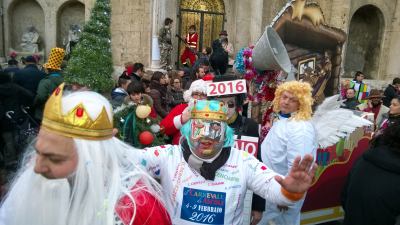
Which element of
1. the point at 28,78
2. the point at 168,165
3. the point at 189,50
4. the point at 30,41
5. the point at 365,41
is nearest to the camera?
the point at 168,165

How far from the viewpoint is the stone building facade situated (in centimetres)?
1324

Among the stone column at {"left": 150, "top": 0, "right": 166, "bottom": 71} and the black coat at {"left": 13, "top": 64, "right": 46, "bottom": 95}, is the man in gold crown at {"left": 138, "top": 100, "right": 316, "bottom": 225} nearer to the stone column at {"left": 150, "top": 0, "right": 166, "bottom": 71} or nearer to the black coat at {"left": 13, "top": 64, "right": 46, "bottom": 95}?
the black coat at {"left": 13, "top": 64, "right": 46, "bottom": 95}

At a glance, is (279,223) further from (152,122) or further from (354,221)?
(152,122)

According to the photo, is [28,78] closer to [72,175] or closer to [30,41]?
[72,175]

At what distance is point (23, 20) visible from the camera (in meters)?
17.9

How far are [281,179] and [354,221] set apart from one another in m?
1.45

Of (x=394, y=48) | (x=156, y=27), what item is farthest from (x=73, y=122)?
(x=394, y=48)

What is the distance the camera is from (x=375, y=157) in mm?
2846

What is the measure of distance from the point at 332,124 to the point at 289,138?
1.12 meters

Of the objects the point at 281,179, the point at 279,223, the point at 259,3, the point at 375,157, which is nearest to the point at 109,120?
the point at 281,179

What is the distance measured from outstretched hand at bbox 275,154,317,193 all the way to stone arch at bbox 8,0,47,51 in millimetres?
17951

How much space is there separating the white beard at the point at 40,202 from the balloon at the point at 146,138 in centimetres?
223

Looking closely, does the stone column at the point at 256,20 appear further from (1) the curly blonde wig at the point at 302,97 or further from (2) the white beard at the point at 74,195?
(2) the white beard at the point at 74,195

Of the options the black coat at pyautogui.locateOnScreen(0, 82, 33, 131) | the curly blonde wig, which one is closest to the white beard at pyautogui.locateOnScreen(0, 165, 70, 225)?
the curly blonde wig
